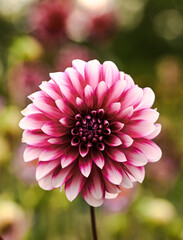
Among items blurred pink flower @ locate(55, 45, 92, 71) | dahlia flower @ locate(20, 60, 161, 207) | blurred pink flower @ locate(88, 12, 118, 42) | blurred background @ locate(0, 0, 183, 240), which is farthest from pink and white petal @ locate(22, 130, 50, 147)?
blurred pink flower @ locate(88, 12, 118, 42)

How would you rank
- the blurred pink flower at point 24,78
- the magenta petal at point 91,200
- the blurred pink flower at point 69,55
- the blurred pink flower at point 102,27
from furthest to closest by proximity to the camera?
the blurred pink flower at point 102,27
the blurred pink flower at point 69,55
the blurred pink flower at point 24,78
the magenta petal at point 91,200

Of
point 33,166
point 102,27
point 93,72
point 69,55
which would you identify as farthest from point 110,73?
point 102,27

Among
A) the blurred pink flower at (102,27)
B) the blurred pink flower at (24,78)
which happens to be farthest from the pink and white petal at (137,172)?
the blurred pink flower at (102,27)

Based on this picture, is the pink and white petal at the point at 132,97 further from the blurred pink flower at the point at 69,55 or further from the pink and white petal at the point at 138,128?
the blurred pink flower at the point at 69,55

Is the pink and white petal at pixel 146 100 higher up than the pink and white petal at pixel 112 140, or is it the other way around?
the pink and white petal at pixel 146 100

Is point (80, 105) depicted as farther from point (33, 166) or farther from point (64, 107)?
point (33, 166)

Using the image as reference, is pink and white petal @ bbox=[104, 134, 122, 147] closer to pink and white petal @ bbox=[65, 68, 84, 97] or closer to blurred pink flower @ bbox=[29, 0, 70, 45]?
pink and white petal @ bbox=[65, 68, 84, 97]
